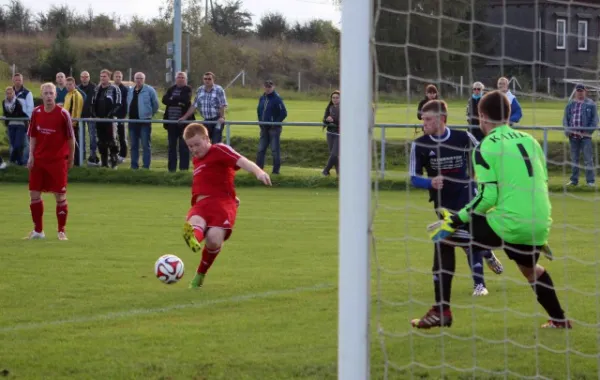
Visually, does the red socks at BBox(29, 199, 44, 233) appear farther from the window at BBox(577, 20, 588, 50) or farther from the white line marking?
the window at BBox(577, 20, 588, 50)

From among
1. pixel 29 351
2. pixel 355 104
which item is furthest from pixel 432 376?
pixel 29 351

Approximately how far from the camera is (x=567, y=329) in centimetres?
666

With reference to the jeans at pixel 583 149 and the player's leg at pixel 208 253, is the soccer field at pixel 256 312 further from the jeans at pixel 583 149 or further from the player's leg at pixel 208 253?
the jeans at pixel 583 149

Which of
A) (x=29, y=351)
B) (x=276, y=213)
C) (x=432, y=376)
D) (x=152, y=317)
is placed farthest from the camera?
(x=276, y=213)

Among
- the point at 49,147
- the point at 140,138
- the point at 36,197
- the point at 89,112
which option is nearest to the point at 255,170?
the point at 49,147

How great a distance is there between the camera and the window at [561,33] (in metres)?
5.89

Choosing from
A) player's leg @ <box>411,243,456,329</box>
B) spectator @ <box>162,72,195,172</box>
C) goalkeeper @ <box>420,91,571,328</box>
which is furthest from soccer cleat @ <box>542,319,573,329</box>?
spectator @ <box>162,72,195,172</box>

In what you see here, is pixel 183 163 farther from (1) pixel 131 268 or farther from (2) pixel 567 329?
(2) pixel 567 329

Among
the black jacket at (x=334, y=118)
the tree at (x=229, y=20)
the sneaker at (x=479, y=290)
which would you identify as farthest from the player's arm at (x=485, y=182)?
the tree at (x=229, y=20)

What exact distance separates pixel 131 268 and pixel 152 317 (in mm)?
2398

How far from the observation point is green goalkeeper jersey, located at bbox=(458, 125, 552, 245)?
6.24m

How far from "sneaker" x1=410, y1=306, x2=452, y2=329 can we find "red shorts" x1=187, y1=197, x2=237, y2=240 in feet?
8.23

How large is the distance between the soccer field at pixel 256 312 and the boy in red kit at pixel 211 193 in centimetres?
36

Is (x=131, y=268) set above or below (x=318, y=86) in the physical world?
below
